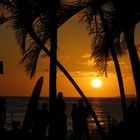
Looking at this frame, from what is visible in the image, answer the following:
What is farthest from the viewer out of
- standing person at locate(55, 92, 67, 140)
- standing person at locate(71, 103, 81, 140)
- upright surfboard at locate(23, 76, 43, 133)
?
standing person at locate(71, 103, 81, 140)

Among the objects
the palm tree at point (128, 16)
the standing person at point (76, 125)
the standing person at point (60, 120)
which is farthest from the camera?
the standing person at point (76, 125)

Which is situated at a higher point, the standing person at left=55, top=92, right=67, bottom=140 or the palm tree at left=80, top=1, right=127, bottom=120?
the palm tree at left=80, top=1, right=127, bottom=120

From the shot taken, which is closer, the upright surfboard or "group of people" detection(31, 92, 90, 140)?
the upright surfboard

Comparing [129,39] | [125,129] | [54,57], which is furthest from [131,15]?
[54,57]

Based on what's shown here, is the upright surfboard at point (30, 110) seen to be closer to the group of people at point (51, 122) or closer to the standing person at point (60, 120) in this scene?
the group of people at point (51, 122)

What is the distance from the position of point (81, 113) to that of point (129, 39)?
6.39 m

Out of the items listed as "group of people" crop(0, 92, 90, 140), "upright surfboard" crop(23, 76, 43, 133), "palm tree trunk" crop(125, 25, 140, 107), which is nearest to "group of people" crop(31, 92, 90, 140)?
"group of people" crop(0, 92, 90, 140)

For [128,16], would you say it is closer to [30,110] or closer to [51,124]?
[30,110]

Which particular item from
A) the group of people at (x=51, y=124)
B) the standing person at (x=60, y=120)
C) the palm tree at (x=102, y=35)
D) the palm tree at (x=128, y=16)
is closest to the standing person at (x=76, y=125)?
the group of people at (x=51, y=124)

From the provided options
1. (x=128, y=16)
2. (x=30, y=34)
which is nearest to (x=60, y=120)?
(x=30, y=34)

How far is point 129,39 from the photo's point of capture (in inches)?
381

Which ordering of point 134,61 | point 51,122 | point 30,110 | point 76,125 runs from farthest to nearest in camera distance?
point 76,125 < point 51,122 < point 134,61 < point 30,110

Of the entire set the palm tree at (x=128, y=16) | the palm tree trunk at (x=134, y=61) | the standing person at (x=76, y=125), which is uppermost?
the palm tree at (x=128, y=16)

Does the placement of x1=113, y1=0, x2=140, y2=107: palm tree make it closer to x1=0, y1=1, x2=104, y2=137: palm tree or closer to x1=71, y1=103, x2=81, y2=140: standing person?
x1=0, y1=1, x2=104, y2=137: palm tree
